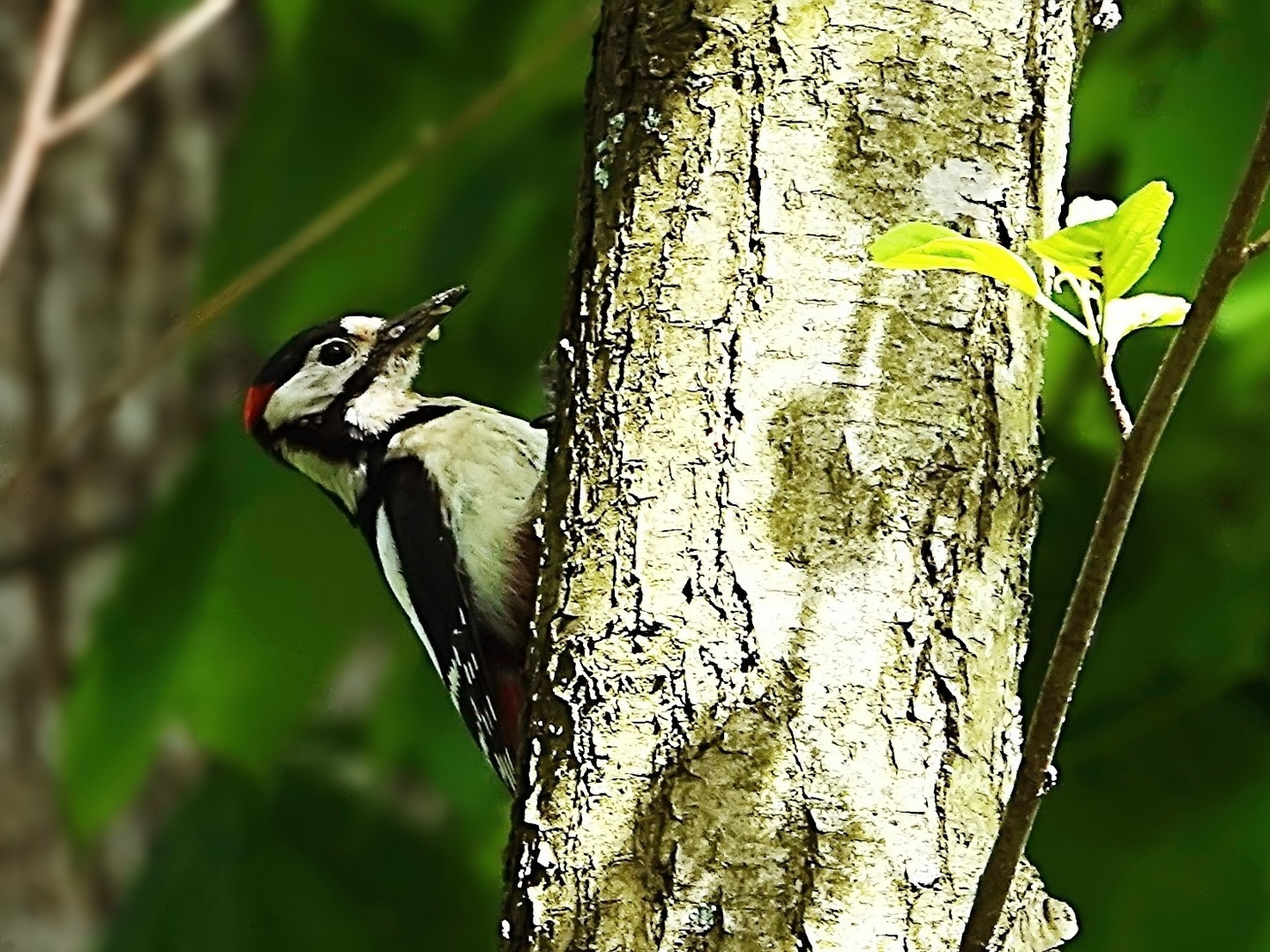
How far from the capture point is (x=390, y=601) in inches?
93.1

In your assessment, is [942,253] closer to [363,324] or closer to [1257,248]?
[1257,248]

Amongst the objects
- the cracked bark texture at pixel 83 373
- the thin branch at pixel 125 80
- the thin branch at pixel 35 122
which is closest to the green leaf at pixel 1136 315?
the thin branch at pixel 35 122

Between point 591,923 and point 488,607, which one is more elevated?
point 488,607

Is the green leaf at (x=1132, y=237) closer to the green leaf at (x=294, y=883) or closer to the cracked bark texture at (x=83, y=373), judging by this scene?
the green leaf at (x=294, y=883)

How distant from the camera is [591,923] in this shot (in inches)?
39.5

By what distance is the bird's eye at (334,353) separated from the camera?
100.0 inches

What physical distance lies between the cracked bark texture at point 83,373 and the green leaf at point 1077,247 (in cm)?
351

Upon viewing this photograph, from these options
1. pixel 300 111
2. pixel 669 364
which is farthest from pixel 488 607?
pixel 669 364

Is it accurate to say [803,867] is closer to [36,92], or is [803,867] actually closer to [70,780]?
[36,92]

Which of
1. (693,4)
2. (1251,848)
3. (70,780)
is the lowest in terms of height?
(70,780)

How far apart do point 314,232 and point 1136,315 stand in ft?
4.44

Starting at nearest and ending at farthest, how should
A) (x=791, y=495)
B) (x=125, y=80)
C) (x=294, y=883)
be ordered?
(x=791, y=495) → (x=125, y=80) → (x=294, y=883)

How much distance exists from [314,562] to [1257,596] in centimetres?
116

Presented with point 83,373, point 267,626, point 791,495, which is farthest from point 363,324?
point 83,373
